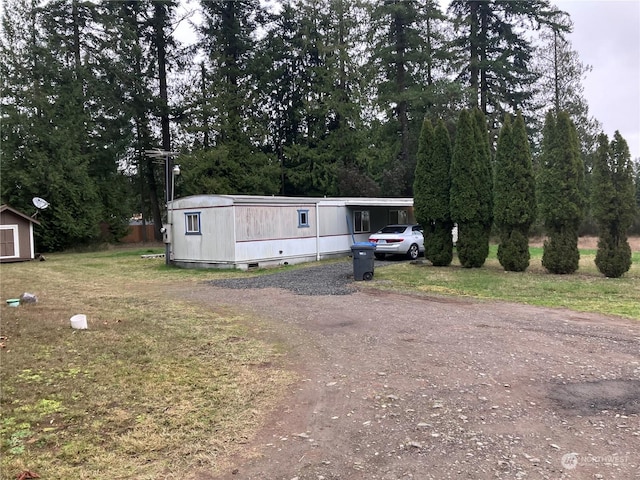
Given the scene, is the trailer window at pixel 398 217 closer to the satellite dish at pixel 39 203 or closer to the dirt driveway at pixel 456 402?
the dirt driveway at pixel 456 402

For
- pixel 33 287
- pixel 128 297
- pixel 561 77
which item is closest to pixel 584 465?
pixel 128 297

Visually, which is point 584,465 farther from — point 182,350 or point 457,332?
point 182,350

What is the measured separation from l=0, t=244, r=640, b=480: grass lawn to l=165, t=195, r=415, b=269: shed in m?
4.25

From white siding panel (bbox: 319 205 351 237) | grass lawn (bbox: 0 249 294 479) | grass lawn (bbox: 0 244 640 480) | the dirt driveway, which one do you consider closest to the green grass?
grass lawn (bbox: 0 244 640 480)

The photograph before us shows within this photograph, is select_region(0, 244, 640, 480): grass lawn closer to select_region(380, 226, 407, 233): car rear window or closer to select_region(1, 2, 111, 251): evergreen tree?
select_region(380, 226, 407, 233): car rear window

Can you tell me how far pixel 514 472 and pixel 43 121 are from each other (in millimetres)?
26785

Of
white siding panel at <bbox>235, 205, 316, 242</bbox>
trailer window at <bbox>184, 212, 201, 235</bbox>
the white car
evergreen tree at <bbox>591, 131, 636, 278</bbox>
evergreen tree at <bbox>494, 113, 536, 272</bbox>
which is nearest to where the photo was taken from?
evergreen tree at <bbox>591, 131, 636, 278</bbox>

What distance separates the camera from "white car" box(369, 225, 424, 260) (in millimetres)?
16016

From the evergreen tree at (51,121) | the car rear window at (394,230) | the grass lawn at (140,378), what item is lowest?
the grass lawn at (140,378)

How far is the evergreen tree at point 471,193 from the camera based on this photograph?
13.5 meters

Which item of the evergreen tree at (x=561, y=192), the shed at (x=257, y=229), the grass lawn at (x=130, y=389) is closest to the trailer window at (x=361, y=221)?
the shed at (x=257, y=229)

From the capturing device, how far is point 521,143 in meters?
12.7

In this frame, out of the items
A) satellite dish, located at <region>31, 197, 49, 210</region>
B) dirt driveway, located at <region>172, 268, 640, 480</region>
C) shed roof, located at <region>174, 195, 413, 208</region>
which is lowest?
dirt driveway, located at <region>172, 268, 640, 480</region>

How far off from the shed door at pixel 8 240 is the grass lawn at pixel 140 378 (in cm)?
1057
